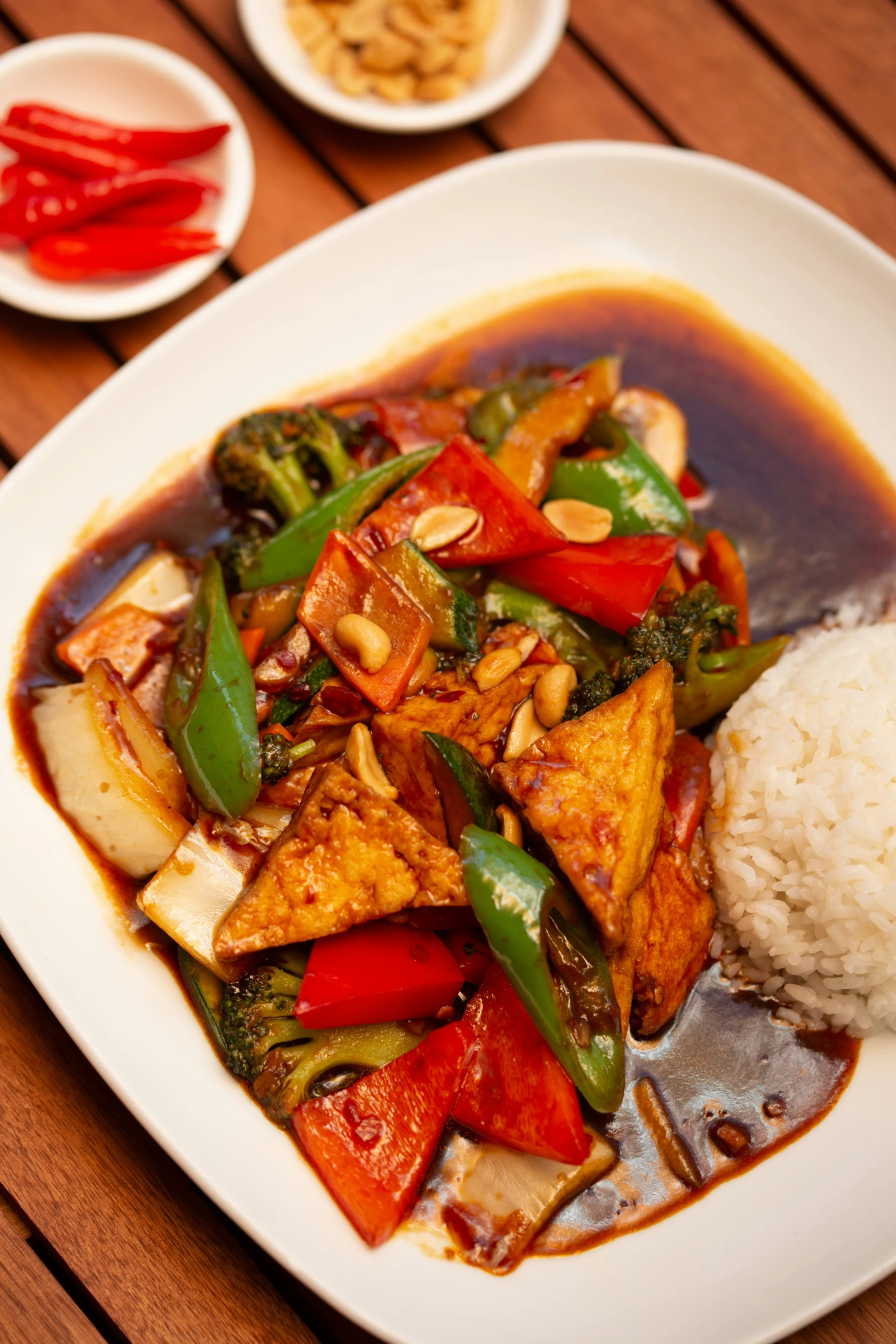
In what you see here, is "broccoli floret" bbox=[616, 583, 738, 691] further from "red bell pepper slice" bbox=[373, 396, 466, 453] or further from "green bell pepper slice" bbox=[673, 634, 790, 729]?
"red bell pepper slice" bbox=[373, 396, 466, 453]

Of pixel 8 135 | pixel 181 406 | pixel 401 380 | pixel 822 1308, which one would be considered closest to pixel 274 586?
pixel 181 406

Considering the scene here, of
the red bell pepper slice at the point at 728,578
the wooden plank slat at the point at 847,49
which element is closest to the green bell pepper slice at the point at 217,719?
the red bell pepper slice at the point at 728,578

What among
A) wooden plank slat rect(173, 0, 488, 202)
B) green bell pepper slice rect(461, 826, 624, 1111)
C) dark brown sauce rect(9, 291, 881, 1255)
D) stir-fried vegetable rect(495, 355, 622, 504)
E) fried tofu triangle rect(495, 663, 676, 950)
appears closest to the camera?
green bell pepper slice rect(461, 826, 624, 1111)

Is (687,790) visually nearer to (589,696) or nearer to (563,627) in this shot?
(589,696)

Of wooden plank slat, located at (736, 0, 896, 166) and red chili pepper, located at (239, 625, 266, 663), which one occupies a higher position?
wooden plank slat, located at (736, 0, 896, 166)

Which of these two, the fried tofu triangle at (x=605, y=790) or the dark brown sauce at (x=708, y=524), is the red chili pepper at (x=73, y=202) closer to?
the dark brown sauce at (x=708, y=524)

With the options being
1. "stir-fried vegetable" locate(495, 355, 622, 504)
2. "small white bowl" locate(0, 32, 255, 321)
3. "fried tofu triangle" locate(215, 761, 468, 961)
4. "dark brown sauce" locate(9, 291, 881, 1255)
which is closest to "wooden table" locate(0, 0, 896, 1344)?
"small white bowl" locate(0, 32, 255, 321)

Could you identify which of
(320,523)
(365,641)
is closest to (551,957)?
(365,641)
